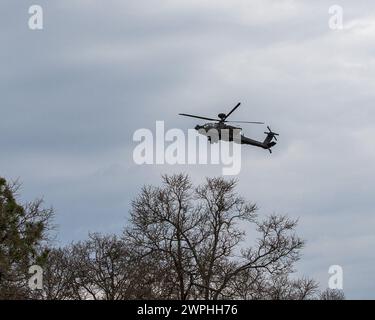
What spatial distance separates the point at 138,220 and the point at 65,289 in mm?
7536

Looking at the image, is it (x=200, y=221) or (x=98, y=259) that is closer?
(x=200, y=221)

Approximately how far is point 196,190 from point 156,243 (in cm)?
564

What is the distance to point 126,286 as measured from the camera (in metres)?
65.7

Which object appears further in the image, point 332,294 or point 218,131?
point 332,294

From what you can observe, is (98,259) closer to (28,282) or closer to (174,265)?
(174,265)

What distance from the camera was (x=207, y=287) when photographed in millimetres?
61188
